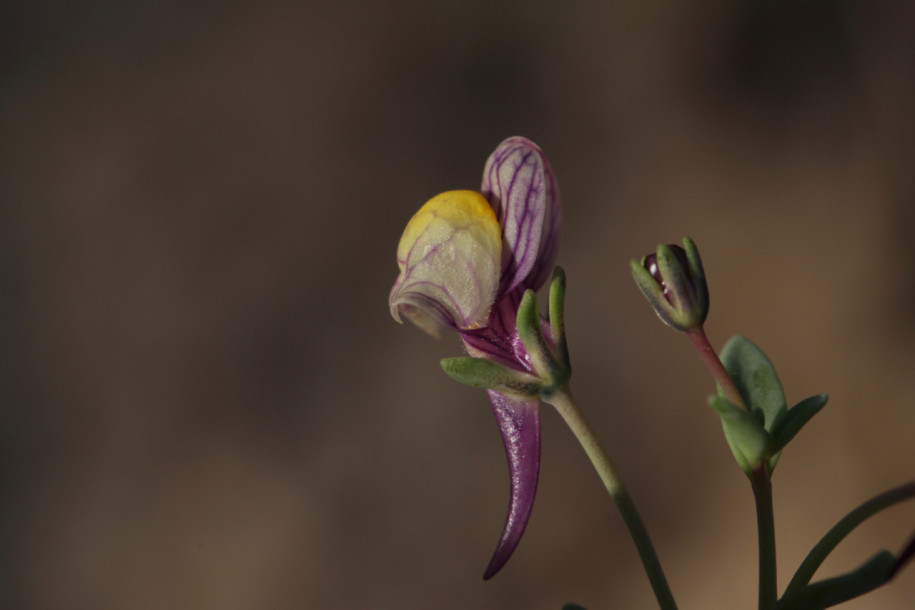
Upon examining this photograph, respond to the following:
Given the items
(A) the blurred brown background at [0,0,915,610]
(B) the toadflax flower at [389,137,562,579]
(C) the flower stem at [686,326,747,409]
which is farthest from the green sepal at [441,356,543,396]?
(A) the blurred brown background at [0,0,915,610]

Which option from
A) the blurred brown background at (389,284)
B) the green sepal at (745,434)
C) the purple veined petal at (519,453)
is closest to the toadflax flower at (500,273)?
the purple veined petal at (519,453)

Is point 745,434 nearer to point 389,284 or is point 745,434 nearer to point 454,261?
point 454,261

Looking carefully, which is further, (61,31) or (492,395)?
(61,31)

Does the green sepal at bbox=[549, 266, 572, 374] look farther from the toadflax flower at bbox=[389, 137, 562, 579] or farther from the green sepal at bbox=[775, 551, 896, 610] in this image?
the green sepal at bbox=[775, 551, 896, 610]

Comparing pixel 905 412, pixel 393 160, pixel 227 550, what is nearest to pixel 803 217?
pixel 905 412

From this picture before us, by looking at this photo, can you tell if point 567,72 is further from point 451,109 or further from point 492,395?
point 492,395

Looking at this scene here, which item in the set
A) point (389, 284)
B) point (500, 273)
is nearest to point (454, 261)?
point (500, 273)
